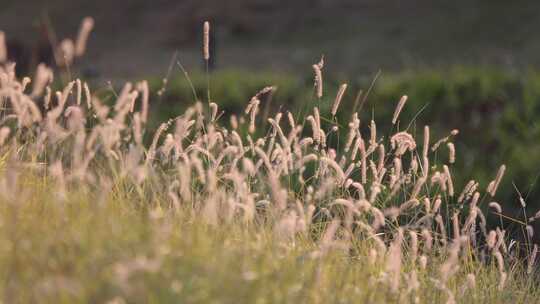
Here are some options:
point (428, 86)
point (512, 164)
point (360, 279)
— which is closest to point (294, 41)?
point (428, 86)

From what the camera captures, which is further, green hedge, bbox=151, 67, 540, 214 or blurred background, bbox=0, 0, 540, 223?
blurred background, bbox=0, 0, 540, 223

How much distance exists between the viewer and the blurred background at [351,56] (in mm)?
8039

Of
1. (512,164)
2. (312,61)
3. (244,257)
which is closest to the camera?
(244,257)

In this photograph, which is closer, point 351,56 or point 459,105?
point 459,105

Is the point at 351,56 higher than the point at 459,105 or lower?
lower

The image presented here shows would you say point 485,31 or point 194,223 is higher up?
point 194,223

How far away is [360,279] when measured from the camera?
3559mm

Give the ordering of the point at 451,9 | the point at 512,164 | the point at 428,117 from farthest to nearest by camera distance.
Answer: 1. the point at 451,9
2. the point at 428,117
3. the point at 512,164

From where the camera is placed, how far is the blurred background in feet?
26.4

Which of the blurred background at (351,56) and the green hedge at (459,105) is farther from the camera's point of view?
the blurred background at (351,56)

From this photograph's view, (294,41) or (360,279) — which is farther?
(294,41)

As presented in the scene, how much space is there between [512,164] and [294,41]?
9903 mm

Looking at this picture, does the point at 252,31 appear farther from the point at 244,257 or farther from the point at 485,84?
the point at 244,257

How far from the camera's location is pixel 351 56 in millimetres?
15391
